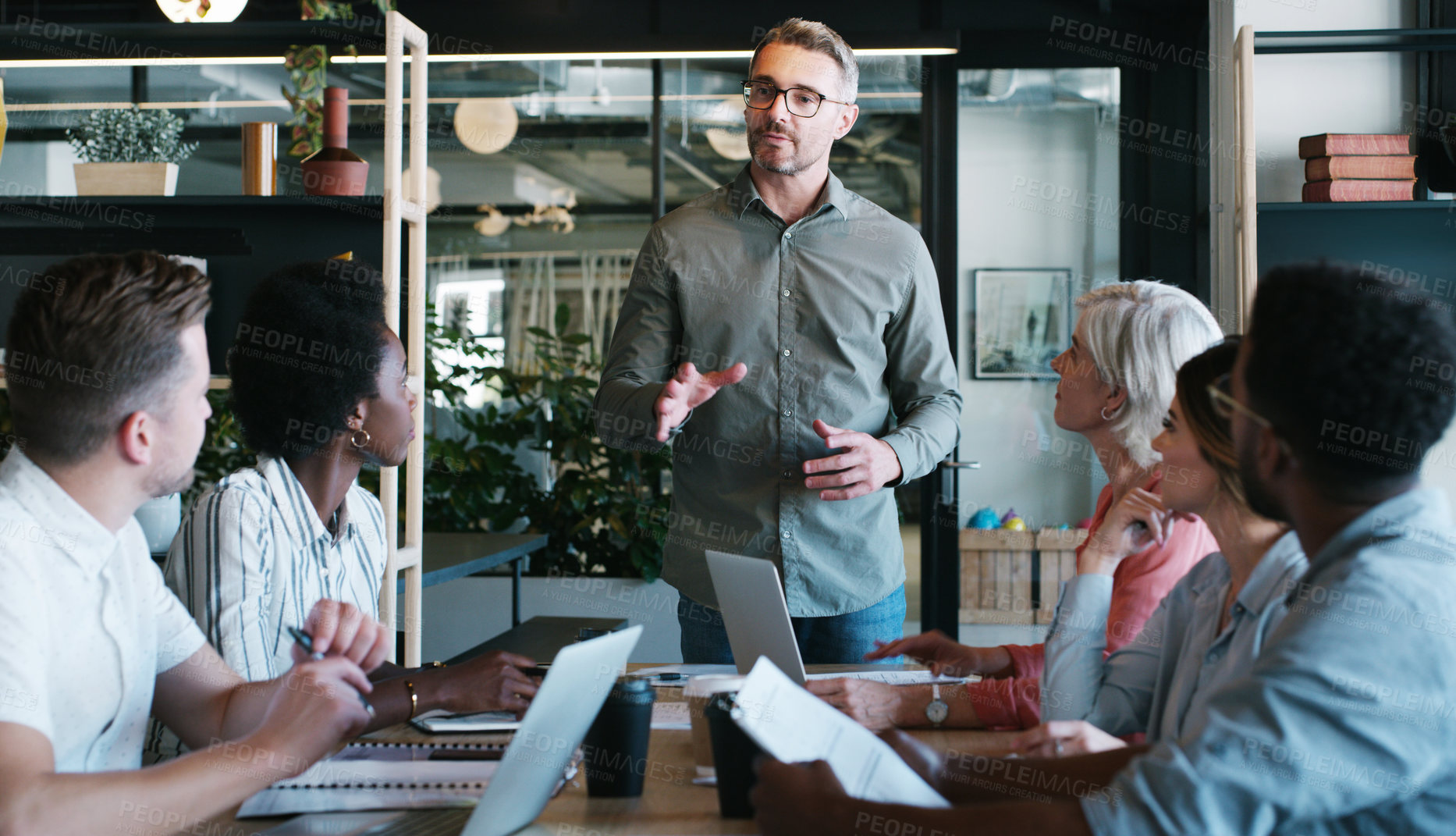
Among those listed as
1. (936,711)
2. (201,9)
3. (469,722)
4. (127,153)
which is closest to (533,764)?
(469,722)

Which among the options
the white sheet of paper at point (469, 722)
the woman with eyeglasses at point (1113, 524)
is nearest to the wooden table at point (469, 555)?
the white sheet of paper at point (469, 722)

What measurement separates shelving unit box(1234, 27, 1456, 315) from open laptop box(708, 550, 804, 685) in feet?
7.48

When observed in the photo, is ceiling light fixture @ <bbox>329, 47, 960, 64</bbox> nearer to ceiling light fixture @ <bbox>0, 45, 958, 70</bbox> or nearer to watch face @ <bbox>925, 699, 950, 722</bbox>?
ceiling light fixture @ <bbox>0, 45, 958, 70</bbox>

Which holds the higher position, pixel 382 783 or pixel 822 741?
pixel 822 741

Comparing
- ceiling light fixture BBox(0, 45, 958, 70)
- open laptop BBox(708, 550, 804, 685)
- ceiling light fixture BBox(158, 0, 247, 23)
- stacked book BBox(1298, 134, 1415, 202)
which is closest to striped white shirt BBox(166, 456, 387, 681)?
open laptop BBox(708, 550, 804, 685)

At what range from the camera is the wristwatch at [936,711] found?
1644 mm

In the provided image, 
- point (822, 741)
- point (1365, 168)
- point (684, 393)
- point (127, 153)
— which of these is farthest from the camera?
point (1365, 168)

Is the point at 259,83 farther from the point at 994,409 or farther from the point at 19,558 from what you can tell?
the point at 19,558

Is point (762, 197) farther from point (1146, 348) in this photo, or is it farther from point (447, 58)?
point (447, 58)

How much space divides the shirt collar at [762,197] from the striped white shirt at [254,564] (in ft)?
3.57

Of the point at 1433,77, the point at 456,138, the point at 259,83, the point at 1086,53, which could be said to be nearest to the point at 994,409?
the point at 1086,53

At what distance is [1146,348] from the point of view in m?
1.78

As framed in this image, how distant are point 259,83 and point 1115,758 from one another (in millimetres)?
4783

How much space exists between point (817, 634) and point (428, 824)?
118 cm
